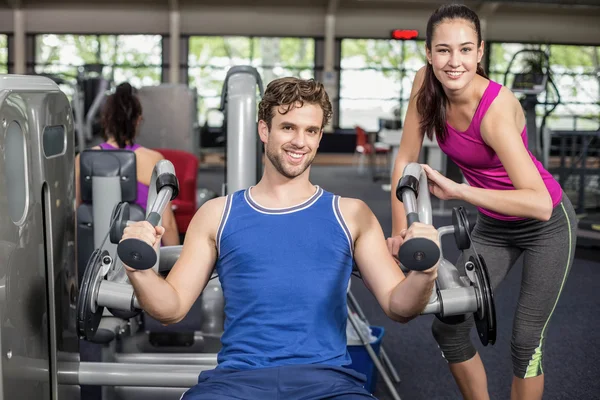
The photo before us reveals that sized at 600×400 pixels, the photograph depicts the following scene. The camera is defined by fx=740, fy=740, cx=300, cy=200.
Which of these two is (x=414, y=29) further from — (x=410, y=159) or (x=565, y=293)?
(x=410, y=159)

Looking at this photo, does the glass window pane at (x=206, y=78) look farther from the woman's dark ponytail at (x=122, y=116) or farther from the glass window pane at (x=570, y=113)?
the woman's dark ponytail at (x=122, y=116)

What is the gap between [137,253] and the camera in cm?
128

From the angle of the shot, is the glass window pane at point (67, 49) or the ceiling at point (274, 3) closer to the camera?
the ceiling at point (274, 3)

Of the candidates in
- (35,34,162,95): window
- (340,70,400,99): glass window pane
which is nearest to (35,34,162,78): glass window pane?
(35,34,162,95): window

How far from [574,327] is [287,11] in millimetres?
11048

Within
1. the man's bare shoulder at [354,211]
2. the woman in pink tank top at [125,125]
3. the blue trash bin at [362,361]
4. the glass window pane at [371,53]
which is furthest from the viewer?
the glass window pane at [371,53]

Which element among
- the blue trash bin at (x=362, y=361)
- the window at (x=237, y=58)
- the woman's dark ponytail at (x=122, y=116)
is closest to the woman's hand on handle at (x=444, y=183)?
the blue trash bin at (x=362, y=361)

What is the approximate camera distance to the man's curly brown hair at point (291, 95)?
5.21ft

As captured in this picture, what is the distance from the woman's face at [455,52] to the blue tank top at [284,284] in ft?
1.51

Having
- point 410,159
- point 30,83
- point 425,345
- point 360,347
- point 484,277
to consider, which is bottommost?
point 425,345

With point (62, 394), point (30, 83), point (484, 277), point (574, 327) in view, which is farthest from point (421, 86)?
point (574, 327)

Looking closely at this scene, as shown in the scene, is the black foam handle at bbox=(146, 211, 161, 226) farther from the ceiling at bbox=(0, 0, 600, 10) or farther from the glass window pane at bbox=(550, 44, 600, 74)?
the glass window pane at bbox=(550, 44, 600, 74)

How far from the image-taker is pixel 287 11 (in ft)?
45.1

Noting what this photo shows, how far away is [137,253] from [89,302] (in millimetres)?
288
